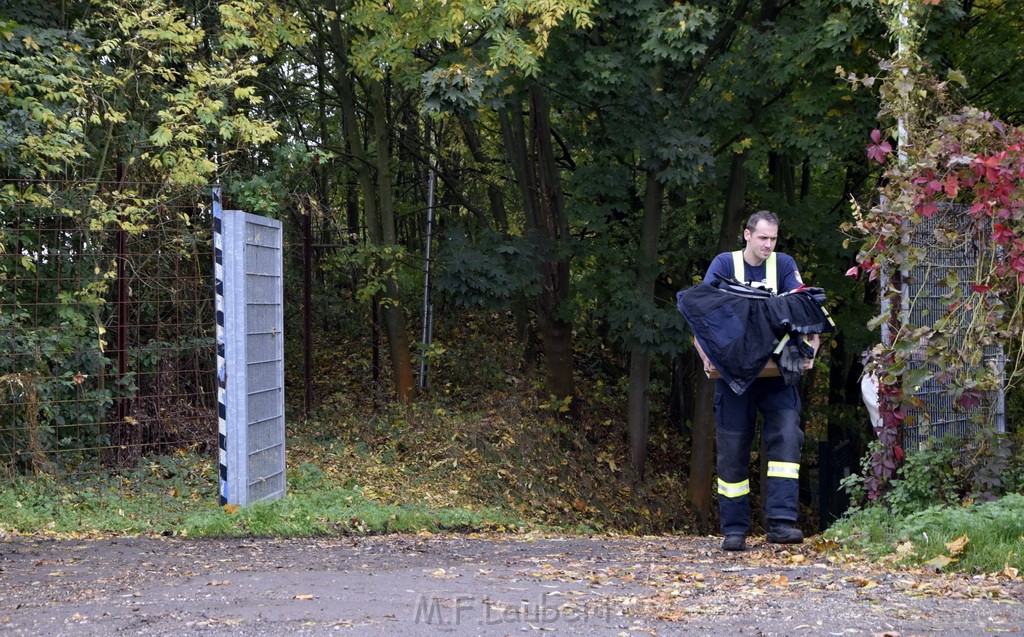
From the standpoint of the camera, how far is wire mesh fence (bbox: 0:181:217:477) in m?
10.5

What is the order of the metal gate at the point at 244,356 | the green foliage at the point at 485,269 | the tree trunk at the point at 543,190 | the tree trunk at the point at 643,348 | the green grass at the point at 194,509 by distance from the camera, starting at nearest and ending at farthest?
the green grass at the point at 194,509, the metal gate at the point at 244,356, the green foliage at the point at 485,269, the tree trunk at the point at 643,348, the tree trunk at the point at 543,190

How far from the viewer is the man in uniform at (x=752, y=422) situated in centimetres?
711

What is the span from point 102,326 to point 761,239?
7009 millimetres

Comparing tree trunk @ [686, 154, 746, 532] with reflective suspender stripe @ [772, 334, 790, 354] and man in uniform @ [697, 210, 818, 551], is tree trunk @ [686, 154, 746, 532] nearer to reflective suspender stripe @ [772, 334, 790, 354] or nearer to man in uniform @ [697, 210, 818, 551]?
man in uniform @ [697, 210, 818, 551]

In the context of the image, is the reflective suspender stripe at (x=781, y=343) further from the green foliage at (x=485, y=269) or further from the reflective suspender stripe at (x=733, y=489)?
the green foliage at (x=485, y=269)

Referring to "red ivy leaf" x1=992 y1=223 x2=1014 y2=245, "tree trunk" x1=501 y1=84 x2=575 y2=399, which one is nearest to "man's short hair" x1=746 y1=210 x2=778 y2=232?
"red ivy leaf" x1=992 y1=223 x2=1014 y2=245

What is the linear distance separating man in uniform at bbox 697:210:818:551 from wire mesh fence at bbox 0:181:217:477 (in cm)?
635

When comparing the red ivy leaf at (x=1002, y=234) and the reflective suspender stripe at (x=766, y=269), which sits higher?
the red ivy leaf at (x=1002, y=234)

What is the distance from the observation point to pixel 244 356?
9344 mm

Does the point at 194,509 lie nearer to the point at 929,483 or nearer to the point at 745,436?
the point at 745,436

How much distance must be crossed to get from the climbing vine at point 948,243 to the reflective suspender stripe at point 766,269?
700mm

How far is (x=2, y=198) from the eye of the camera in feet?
33.7

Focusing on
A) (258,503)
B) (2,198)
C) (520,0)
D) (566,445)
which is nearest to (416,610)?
(258,503)

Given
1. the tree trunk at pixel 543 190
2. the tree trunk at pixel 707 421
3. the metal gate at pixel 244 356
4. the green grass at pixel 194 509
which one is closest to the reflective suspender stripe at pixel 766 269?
the green grass at pixel 194 509
